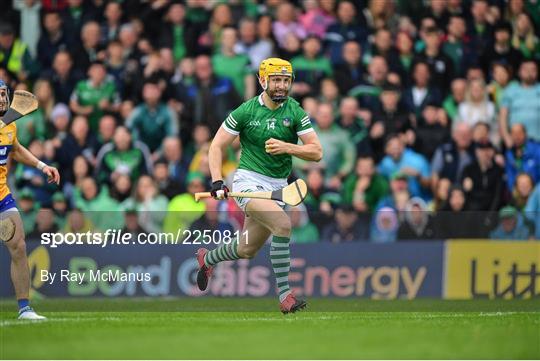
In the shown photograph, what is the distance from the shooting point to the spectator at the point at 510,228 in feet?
58.9

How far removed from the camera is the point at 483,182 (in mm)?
20312

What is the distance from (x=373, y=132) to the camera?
20672 mm

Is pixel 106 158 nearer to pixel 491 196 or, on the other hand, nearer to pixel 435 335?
pixel 491 196

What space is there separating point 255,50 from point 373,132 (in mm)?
2162

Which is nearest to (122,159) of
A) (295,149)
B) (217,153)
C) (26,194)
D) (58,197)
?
(58,197)

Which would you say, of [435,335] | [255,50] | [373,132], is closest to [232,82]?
[255,50]

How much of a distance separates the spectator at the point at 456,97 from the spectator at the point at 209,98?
9.79 feet

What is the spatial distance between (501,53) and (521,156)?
6.12 feet

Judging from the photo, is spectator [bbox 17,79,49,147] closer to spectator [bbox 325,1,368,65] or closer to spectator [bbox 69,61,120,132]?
spectator [bbox 69,61,120,132]

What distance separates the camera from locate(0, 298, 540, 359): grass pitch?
11.4 meters

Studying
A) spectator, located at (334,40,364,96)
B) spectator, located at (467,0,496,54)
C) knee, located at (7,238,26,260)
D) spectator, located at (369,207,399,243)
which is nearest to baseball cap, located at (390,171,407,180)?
spectator, located at (334,40,364,96)

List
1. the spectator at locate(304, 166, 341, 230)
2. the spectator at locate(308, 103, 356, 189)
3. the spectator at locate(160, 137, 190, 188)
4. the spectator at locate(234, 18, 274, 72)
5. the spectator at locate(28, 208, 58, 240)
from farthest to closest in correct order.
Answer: the spectator at locate(234, 18, 274, 72) < the spectator at locate(308, 103, 356, 189) < the spectator at locate(160, 137, 190, 188) < the spectator at locate(304, 166, 341, 230) < the spectator at locate(28, 208, 58, 240)

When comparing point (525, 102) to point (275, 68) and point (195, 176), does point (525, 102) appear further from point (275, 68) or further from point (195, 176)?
point (275, 68)

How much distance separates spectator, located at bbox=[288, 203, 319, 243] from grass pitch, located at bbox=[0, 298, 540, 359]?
201cm
